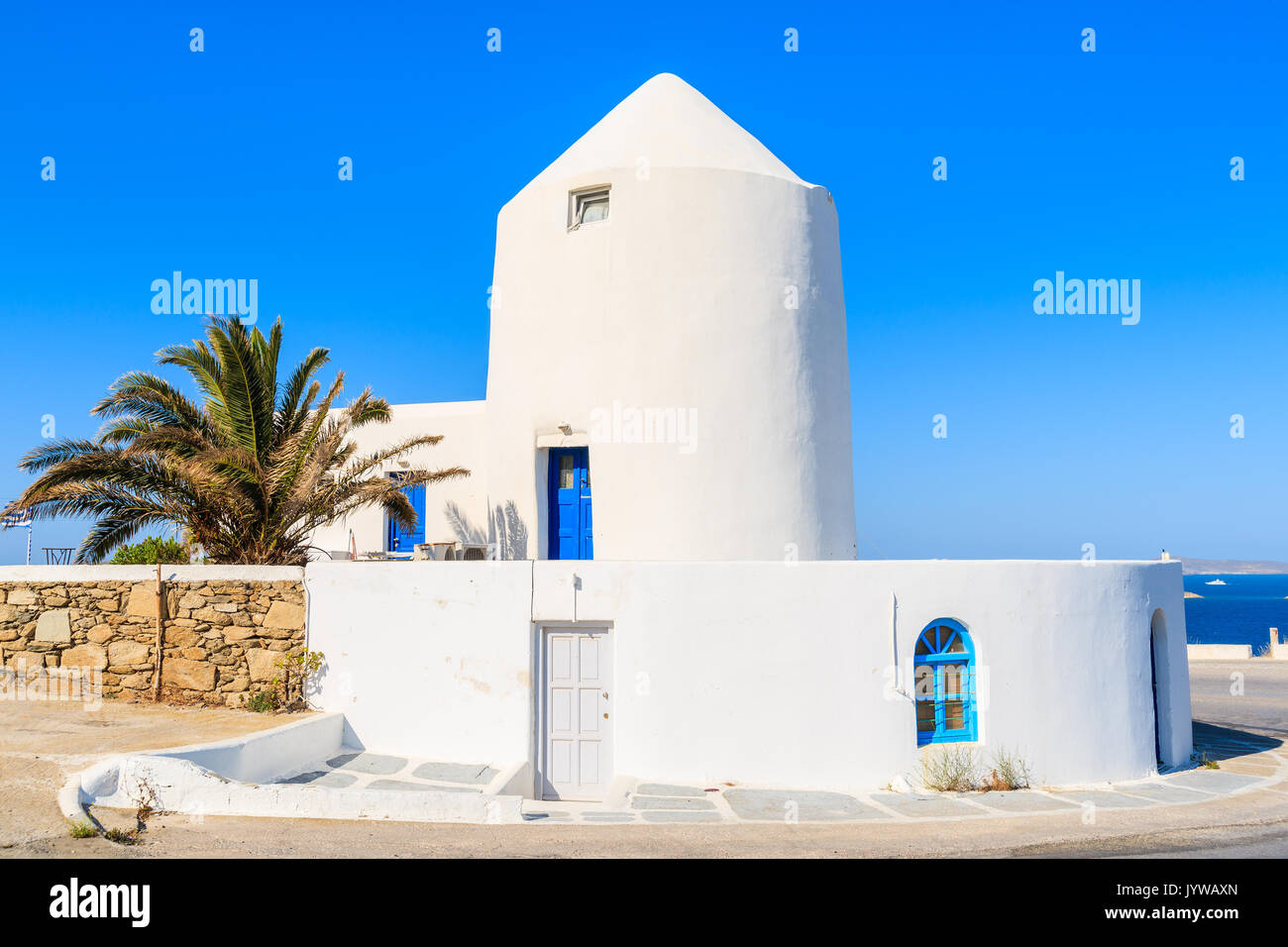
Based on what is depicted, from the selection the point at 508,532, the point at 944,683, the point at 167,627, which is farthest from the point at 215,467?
the point at 944,683

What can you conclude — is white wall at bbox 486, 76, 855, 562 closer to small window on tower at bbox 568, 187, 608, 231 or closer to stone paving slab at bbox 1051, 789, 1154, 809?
small window on tower at bbox 568, 187, 608, 231

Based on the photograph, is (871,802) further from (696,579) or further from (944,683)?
(696,579)

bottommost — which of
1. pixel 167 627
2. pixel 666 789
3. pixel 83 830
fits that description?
pixel 666 789

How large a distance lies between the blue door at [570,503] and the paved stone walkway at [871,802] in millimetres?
3914

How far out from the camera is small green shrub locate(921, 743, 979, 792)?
983 centimetres

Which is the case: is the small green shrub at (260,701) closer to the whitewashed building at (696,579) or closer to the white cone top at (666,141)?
the whitewashed building at (696,579)

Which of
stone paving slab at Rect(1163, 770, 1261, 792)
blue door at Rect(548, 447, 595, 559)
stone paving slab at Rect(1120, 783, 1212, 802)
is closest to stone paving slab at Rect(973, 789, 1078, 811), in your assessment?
stone paving slab at Rect(1120, 783, 1212, 802)

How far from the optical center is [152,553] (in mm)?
15711

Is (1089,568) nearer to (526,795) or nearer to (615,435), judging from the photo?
(615,435)

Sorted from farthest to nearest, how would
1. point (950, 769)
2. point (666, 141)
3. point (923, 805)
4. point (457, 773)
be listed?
point (666, 141) < point (457, 773) < point (950, 769) < point (923, 805)

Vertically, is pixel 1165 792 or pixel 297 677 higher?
pixel 297 677

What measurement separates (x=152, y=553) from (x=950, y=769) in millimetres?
13206

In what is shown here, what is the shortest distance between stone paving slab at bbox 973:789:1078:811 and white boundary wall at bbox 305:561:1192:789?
1.88ft

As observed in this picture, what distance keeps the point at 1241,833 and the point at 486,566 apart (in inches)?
315
